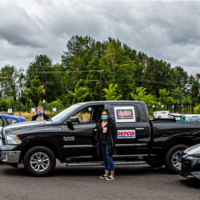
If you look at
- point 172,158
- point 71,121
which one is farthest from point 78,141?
point 172,158

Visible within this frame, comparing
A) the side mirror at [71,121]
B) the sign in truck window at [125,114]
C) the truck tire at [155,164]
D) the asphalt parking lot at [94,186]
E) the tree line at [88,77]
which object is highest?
the tree line at [88,77]

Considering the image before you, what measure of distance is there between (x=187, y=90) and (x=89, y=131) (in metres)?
119

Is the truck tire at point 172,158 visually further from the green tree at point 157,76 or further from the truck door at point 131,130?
the green tree at point 157,76

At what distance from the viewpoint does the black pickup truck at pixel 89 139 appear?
747 centimetres

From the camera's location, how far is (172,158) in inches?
318

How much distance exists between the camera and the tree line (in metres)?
58.9

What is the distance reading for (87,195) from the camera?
228 inches

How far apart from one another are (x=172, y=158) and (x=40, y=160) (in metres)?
3.47

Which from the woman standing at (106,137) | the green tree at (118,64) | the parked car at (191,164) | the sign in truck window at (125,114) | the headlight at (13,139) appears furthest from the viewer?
the green tree at (118,64)

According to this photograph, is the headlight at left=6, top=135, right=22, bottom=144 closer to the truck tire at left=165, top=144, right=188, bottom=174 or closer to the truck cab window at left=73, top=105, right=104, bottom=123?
the truck cab window at left=73, top=105, right=104, bottom=123

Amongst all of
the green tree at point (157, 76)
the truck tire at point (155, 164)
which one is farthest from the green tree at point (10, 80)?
the truck tire at point (155, 164)

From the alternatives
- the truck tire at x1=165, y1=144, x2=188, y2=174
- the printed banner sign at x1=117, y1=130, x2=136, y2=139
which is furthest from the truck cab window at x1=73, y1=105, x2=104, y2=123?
the truck tire at x1=165, y1=144, x2=188, y2=174

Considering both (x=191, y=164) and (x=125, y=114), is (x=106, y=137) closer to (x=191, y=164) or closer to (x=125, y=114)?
(x=125, y=114)

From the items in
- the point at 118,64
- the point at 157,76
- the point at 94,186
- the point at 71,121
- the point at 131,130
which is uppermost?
the point at 157,76
